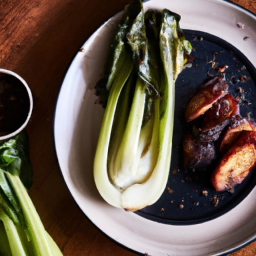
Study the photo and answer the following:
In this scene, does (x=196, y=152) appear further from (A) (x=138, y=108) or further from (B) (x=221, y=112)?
(A) (x=138, y=108)

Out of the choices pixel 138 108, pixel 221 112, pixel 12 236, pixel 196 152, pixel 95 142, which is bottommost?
pixel 12 236

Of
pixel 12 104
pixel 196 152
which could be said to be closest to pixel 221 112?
pixel 196 152

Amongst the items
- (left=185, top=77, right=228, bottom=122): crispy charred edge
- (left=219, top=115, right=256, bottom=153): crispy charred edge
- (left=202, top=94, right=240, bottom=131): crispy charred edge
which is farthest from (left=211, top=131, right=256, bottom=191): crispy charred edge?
(left=185, top=77, right=228, bottom=122): crispy charred edge

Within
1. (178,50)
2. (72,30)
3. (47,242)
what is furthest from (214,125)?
(47,242)

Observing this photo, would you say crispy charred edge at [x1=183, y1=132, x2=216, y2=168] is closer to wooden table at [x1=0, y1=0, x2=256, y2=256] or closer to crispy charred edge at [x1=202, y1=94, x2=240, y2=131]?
crispy charred edge at [x1=202, y1=94, x2=240, y2=131]

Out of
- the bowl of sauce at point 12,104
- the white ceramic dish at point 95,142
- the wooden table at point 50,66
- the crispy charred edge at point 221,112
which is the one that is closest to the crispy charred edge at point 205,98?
the crispy charred edge at point 221,112

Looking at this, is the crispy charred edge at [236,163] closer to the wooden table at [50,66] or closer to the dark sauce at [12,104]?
the wooden table at [50,66]

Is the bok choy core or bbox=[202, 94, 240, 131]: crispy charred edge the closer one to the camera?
the bok choy core
